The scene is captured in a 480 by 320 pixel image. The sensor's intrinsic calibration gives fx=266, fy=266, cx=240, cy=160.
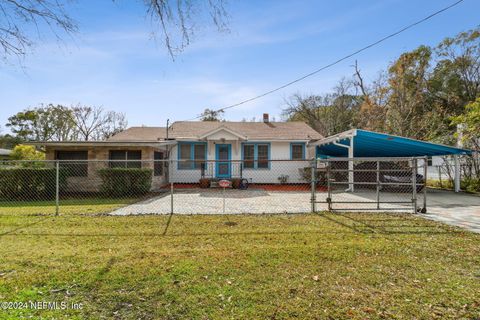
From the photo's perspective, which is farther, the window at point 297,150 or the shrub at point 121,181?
the window at point 297,150

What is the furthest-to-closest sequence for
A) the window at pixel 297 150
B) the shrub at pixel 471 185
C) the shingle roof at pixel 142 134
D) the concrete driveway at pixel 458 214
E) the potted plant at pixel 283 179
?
the shingle roof at pixel 142 134 < the window at pixel 297 150 < the potted plant at pixel 283 179 < the shrub at pixel 471 185 < the concrete driveway at pixel 458 214

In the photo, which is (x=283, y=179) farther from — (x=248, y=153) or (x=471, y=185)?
(x=471, y=185)

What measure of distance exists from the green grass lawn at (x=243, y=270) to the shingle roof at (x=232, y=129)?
1148 cm

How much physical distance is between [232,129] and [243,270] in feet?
44.5

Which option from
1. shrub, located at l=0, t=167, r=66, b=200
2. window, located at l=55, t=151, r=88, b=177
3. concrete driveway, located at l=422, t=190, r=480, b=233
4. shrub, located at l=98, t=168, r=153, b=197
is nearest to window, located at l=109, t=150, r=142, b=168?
window, located at l=55, t=151, r=88, b=177

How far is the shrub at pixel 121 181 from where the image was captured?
1196 cm

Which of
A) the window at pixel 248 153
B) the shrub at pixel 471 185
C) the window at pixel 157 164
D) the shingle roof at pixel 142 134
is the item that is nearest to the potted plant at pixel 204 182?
the window at pixel 157 164

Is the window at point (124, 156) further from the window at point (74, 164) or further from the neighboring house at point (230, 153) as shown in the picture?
the neighboring house at point (230, 153)

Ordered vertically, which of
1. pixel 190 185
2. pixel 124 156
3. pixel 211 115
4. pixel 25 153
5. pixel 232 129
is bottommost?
pixel 190 185

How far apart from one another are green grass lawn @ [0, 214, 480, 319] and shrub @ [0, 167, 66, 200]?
5615mm

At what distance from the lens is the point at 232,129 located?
1698 cm

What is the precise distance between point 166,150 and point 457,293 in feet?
50.6

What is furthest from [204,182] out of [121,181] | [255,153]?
[121,181]

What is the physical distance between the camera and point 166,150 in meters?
16.7
